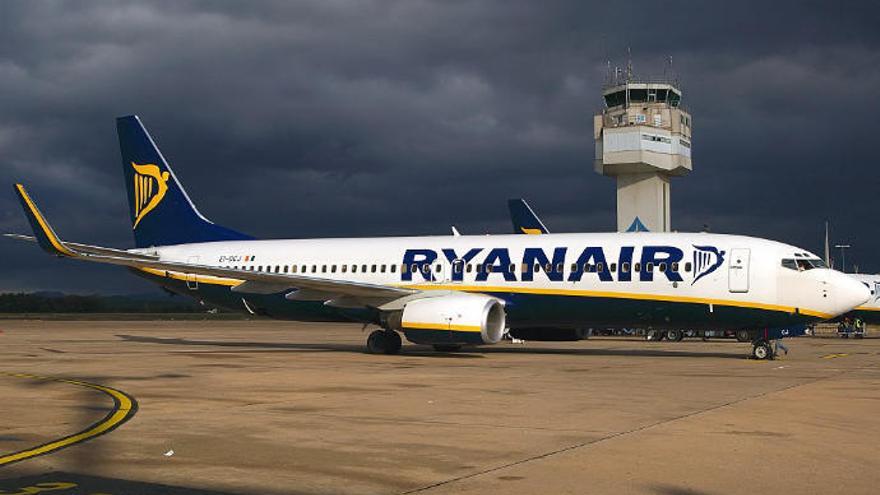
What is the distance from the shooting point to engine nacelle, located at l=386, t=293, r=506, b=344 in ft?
80.2

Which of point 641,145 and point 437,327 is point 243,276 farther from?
point 641,145

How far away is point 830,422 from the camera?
11797 millimetres

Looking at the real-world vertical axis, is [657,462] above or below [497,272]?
below

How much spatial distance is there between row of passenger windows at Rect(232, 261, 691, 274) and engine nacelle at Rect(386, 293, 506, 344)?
5.17 ft

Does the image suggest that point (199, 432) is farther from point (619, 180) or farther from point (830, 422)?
point (619, 180)

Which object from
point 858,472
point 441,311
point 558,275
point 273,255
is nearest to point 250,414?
point 858,472

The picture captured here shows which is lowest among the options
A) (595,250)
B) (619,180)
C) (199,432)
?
(199,432)

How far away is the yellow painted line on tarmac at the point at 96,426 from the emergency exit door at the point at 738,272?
15.9 meters

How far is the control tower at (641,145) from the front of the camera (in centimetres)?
8944

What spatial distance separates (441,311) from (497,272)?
113 inches

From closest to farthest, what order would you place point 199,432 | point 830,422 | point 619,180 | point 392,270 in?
point 199,432 → point 830,422 → point 392,270 → point 619,180

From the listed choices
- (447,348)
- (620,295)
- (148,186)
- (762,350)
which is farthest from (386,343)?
(148,186)

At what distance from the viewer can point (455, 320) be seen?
24688 millimetres

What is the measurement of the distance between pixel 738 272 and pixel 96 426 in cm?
1789
